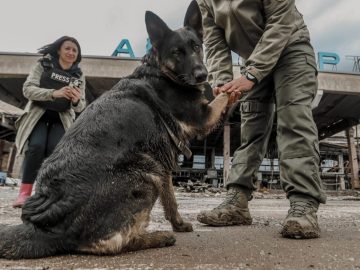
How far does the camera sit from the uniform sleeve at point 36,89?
4516 mm

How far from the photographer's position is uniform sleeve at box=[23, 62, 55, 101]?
4.52 meters

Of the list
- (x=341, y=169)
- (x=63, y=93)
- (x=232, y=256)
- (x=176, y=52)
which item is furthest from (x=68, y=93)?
(x=341, y=169)

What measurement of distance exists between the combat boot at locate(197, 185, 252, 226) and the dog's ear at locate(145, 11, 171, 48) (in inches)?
62.3

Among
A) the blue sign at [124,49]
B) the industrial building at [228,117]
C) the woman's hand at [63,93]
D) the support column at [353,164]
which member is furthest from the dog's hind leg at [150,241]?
the support column at [353,164]

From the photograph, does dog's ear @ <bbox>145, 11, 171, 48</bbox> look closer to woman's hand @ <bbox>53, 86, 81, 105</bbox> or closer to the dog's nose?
the dog's nose

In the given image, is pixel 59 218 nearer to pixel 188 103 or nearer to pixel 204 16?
pixel 188 103

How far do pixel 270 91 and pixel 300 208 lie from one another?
4.00 ft

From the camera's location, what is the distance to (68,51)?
486cm

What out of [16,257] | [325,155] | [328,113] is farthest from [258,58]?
[325,155]

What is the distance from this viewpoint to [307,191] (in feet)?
9.27

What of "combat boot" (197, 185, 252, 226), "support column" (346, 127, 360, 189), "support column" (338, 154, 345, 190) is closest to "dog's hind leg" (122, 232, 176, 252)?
"combat boot" (197, 185, 252, 226)

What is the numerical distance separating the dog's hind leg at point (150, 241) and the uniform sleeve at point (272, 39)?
4.77ft

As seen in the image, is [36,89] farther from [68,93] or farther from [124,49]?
[124,49]

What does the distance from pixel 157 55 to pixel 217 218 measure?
158cm
